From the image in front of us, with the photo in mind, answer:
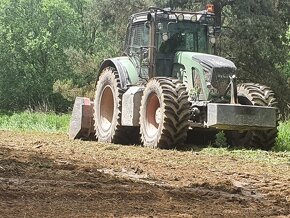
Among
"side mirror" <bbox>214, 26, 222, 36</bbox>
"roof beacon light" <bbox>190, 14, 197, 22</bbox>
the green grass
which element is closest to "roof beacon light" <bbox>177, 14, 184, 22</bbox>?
"roof beacon light" <bbox>190, 14, 197, 22</bbox>

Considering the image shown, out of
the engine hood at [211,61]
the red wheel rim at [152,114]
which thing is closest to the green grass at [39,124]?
the red wheel rim at [152,114]

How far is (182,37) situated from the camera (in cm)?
1315

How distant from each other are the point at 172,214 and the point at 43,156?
4.75 m

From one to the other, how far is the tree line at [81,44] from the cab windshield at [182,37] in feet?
34.5

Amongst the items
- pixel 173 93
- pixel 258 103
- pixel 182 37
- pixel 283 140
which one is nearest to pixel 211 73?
pixel 173 93

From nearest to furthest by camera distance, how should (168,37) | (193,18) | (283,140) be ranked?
(168,37)
(193,18)
(283,140)

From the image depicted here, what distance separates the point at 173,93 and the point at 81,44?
31.2 meters

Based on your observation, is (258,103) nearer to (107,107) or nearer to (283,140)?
(283,140)

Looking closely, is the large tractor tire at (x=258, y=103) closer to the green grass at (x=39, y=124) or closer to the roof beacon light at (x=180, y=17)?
the roof beacon light at (x=180, y=17)

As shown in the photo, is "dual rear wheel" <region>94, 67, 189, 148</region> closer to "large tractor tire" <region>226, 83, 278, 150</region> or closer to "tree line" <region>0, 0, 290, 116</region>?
"large tractor tire" <region>226, 83, 278, 150</region>

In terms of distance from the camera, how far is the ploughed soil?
5.43 meters

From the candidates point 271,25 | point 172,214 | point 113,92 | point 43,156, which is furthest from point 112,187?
point 271,25

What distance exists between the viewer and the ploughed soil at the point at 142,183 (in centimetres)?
543

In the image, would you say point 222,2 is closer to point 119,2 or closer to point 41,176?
point 119,2
